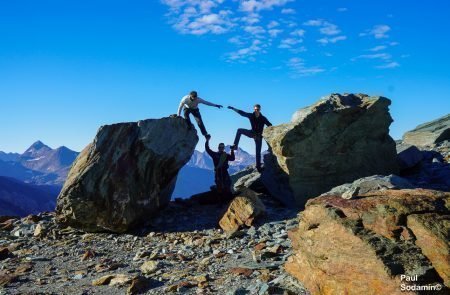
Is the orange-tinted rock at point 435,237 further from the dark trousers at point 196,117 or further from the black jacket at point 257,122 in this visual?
the dark trousers at point 196,117

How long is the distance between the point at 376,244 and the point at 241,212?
476 inches

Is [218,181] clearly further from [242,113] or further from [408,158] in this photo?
[408,158]

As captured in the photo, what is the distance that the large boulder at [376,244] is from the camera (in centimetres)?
927

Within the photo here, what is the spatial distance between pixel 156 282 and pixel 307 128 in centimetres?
1305

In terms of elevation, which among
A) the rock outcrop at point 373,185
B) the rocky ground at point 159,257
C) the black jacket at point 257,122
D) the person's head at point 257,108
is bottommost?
the rocky ground at point 159,257

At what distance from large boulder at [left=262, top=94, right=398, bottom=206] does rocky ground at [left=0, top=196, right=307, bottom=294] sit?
2408mm

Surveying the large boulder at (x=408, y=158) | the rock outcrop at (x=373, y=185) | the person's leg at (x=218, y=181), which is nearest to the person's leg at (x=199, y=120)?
the person's leg at (x=218, y=181)

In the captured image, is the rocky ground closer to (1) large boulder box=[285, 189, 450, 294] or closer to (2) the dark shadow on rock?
(2) the dark shadow on rock

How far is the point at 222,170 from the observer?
24.8 metres

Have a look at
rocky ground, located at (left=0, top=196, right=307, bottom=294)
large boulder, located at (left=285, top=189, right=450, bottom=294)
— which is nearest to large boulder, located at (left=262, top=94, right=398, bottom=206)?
rocky ground, located at (left=0, top=196, right=307, bottom=294)

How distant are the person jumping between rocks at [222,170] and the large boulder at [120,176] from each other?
2234mm

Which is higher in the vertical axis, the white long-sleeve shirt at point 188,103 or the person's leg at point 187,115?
the white long-sleeve shirt at point 188,103

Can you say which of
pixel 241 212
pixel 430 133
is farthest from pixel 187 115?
pixel 430 133

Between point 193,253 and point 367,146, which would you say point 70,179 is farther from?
point 367,146
